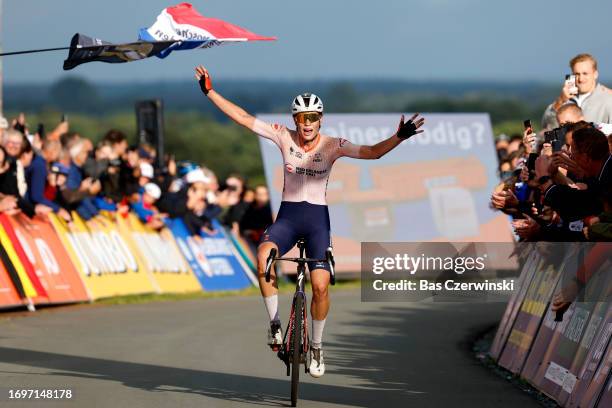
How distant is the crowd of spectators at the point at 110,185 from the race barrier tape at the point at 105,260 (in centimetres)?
21

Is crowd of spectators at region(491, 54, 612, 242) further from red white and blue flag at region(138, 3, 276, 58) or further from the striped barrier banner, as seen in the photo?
the striped barrier banner

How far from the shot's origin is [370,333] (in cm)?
1866

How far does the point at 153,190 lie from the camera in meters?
24.5

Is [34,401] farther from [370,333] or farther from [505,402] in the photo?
[370,333]

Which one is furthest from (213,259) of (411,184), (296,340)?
(296,340)

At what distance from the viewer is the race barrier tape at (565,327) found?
37.0 feet

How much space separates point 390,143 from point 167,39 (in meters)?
3.20

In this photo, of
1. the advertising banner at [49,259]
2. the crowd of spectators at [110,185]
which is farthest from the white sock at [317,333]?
the advertising banner at [49,259]

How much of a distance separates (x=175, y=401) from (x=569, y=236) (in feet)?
11.3

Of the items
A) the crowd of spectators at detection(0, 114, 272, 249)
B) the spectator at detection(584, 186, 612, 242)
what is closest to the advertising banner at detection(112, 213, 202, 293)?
the crowd of spectators at detection(0, 114, 272, 249)

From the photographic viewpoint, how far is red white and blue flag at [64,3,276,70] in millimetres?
14391

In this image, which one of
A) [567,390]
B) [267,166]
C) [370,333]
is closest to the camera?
[567,390]

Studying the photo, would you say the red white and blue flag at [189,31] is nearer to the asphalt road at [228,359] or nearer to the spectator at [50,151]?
the asphalt road at [228,359]

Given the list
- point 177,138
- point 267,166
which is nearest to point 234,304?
point 267,166
